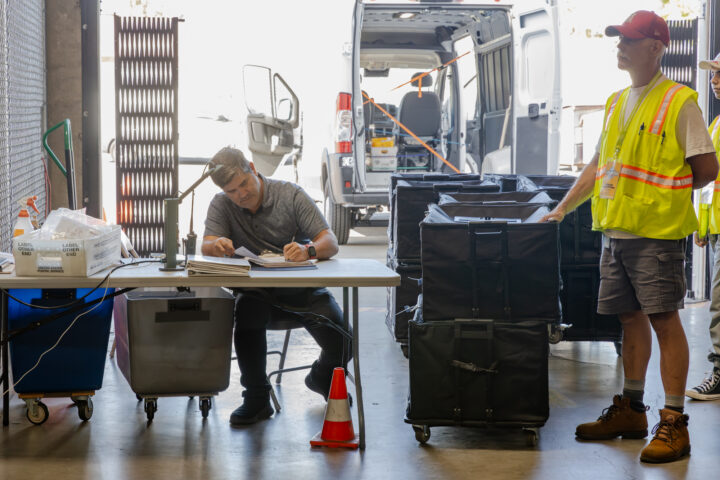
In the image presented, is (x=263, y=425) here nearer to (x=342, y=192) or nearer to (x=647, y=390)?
(x=647, y=390)

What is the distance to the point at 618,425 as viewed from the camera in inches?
128

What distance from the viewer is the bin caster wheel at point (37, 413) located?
338cm

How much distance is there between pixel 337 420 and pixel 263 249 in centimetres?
91

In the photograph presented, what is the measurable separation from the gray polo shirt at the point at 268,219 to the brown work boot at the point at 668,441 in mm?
1532

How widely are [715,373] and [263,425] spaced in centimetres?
194

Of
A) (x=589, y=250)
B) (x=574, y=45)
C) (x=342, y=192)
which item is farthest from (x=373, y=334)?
(x=574, y=45)

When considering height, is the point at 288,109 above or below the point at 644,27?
above

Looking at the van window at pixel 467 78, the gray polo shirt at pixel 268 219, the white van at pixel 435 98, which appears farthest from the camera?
the van window at pixel 467 78

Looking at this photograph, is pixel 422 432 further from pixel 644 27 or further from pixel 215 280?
pixel 644 27

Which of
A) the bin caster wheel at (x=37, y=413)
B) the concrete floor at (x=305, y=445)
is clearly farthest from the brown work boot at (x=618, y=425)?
the bin caster wheel at (x=37, y=413)

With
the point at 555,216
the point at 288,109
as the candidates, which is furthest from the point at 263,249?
the point at 288,109

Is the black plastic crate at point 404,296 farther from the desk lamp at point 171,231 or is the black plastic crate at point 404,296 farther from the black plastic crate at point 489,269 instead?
the desk lamp at point 171,231

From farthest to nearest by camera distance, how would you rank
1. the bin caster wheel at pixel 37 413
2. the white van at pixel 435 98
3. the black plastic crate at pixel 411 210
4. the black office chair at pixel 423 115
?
the black office chair at pixel 423 115 → the white van at pixel 435 98 → the black plastic crate at pixel 411 210 → the bin caster wheel at pixel 37 413

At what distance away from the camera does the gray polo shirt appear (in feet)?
12.4
